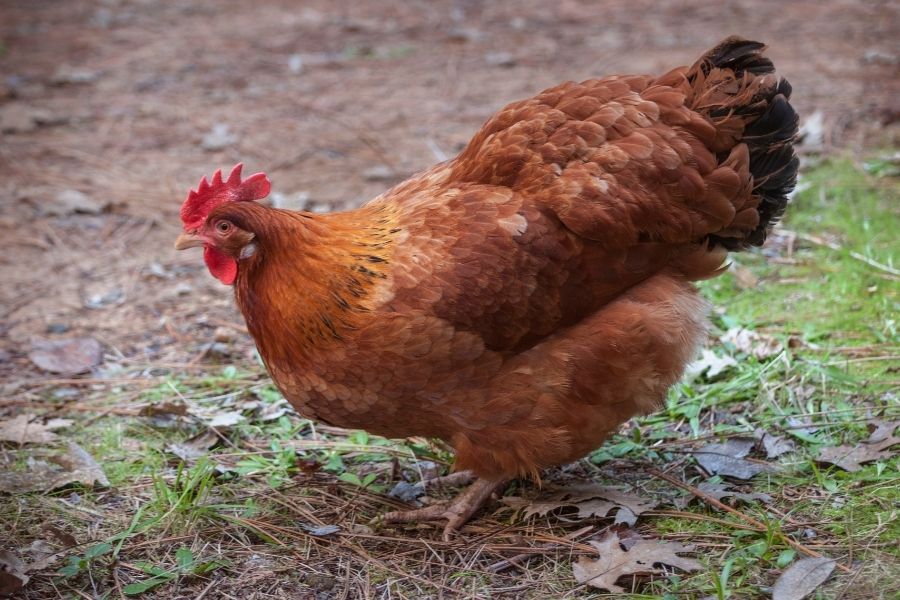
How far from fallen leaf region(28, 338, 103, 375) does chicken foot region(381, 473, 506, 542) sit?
2468mm

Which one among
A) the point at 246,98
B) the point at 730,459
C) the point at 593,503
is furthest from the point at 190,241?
the point at 246,98

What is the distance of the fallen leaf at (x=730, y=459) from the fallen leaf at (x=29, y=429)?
10.9 ft

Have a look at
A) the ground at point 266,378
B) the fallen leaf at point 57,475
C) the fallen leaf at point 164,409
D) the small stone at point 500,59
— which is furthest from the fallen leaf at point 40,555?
the small stone at point 500,59

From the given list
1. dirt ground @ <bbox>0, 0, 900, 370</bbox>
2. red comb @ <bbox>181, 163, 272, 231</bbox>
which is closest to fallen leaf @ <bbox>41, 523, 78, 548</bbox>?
red comb @ <bbox>181, 163, 272, 231</bbox>

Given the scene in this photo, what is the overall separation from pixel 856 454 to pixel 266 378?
3.20 m

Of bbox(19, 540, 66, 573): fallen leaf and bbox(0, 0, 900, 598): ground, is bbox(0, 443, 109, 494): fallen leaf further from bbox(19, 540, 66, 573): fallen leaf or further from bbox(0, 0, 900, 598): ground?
bbox(19, 540, 66, 573): fallen leaf

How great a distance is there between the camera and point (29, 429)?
448 centimetres

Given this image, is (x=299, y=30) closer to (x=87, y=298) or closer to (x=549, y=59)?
(x=549, y=59)

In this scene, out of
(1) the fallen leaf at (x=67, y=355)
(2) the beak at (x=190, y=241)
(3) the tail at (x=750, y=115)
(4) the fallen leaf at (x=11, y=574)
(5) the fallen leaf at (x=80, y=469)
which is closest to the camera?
(4) the fallen leaf at (x=11, y=574)

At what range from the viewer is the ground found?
3.48 metres

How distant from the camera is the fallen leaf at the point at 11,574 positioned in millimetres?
3146

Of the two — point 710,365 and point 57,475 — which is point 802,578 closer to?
point 710,365

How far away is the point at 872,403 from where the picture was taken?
4203mm

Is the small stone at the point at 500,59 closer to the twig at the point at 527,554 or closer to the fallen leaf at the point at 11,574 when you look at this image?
→ the twig at the point at 527,554
